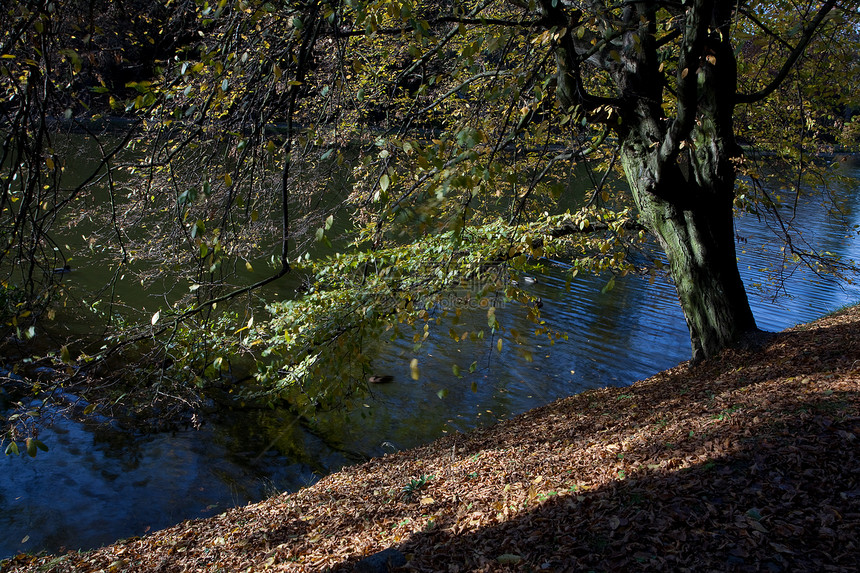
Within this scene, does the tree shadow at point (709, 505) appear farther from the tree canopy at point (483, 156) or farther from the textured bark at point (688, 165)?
the textured bark at point (688, 165)

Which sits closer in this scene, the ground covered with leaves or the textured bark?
the ground covered with leaves

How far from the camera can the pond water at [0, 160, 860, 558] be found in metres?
6.89

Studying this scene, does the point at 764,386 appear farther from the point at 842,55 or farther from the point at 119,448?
the point at 119,448

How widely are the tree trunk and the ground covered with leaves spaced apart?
60 cm

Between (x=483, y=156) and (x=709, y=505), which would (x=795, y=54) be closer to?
(x=483, y=156)

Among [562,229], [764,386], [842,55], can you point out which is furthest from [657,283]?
[764,386]

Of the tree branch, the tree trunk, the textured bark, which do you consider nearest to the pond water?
the tree trunk

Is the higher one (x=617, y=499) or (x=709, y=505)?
(x=709, y=505)

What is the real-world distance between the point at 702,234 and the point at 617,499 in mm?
4667

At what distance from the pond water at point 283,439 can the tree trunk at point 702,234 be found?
2.33 meters

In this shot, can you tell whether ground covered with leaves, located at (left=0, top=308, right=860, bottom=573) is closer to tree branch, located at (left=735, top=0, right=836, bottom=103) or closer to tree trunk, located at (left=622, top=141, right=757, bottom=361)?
tree trunk, located at (left=622, top=141, right=757, bottom=361)

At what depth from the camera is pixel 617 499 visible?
153 inches

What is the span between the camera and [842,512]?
3230mm

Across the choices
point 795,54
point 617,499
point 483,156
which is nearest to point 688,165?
point 795,54
